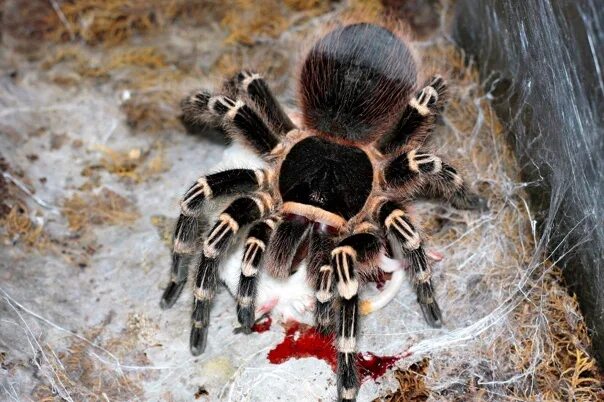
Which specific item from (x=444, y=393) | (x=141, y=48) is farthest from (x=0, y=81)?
(x=444, y=393)

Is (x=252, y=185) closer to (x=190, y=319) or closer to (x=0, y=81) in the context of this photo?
(x=190, y=319)

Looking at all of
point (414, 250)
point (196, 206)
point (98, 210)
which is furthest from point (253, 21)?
point (414, 250)

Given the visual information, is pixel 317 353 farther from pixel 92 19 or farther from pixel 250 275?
pixel 92 19

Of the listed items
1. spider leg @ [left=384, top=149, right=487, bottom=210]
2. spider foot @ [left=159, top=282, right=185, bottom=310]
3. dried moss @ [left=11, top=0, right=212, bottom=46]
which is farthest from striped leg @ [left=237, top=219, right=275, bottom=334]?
dried moss @ [left=11, top=0, right=212, bottom=46]

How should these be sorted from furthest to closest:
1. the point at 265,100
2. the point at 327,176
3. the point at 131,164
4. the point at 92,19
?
the point at 92,19 < the point at 131,164 < the point at 265,100 < the point at 327,176

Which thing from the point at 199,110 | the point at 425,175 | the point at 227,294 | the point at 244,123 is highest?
the point at 425,175

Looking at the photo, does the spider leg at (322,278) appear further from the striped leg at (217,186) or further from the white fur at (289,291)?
the striped leg at (217,186)

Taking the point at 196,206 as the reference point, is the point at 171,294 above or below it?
below

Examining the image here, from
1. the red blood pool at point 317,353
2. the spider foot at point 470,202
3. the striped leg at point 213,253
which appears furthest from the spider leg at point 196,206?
the spider foot at point 470,202
